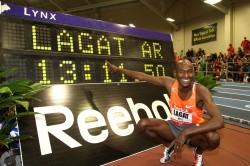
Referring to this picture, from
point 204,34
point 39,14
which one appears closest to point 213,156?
point 39,14

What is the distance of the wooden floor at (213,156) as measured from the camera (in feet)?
10.2

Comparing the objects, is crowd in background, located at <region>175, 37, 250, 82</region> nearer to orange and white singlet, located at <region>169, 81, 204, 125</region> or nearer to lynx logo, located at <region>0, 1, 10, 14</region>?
orange and white singlet, located at <region>169, 81, 204, 125</region>

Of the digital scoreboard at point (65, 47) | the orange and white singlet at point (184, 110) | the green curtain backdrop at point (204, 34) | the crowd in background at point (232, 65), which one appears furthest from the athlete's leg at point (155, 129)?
the green curtain backdrop at point (204, 34)

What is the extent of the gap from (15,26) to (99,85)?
1.31m

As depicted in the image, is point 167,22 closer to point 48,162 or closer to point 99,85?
point 99,85

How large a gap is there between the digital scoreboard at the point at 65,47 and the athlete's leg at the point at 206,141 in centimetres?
156

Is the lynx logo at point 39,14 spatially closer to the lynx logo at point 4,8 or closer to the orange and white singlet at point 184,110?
the lynx logo at point 4,8

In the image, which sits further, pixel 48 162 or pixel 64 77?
pixel 64 77

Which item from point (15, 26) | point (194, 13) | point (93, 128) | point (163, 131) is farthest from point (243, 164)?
point (194, 13)

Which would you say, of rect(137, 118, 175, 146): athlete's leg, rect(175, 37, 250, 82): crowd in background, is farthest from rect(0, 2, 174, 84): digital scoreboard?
rect(175, 37, 250, 82): crowd in background

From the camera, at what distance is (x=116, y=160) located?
316cm

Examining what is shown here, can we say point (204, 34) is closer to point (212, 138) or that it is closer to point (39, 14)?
point (39, 14)

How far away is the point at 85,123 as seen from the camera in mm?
3195

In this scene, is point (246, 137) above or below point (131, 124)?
below
